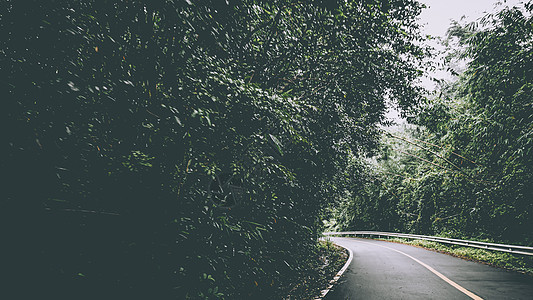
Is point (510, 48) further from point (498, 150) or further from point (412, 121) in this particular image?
point (498, 150)

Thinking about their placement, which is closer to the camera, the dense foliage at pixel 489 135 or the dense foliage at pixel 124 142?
the dense foliage at pixel 124 142

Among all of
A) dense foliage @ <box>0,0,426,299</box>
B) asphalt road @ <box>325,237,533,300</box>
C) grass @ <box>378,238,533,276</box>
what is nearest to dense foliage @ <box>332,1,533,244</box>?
grass @ <box>378,238,533,276</box>

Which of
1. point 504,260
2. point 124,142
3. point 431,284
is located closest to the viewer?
point 124,142

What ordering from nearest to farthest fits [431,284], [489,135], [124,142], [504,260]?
[124,142] < [431,284] < [489,135] < [504,260]

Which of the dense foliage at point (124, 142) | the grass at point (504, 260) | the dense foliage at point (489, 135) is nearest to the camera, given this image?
the dense foliage at point (124, 142)

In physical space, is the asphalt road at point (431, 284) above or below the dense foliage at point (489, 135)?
below

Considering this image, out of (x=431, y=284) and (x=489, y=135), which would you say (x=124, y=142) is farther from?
(x=489, y=135)

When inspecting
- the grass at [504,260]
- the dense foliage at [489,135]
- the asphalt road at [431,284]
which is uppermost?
the dense foliage at [489,135]

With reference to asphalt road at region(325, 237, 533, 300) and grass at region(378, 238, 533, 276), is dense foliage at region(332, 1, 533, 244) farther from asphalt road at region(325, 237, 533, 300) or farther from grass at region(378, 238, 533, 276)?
asphalt road at region(325, 237, 533, 300)

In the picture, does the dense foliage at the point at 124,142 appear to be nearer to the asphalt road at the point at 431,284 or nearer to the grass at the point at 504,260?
the asphalt road at the point at 431,284

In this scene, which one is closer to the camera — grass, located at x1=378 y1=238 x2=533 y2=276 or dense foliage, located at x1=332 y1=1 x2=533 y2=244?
dense foliage, located at x1=332 y1=1 x2=533 y2=244

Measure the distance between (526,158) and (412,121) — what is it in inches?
156

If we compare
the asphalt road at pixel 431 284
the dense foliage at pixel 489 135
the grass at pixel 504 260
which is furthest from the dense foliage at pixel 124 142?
the grass at pixel 504 260

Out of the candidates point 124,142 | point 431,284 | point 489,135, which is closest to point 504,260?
point 489,135
